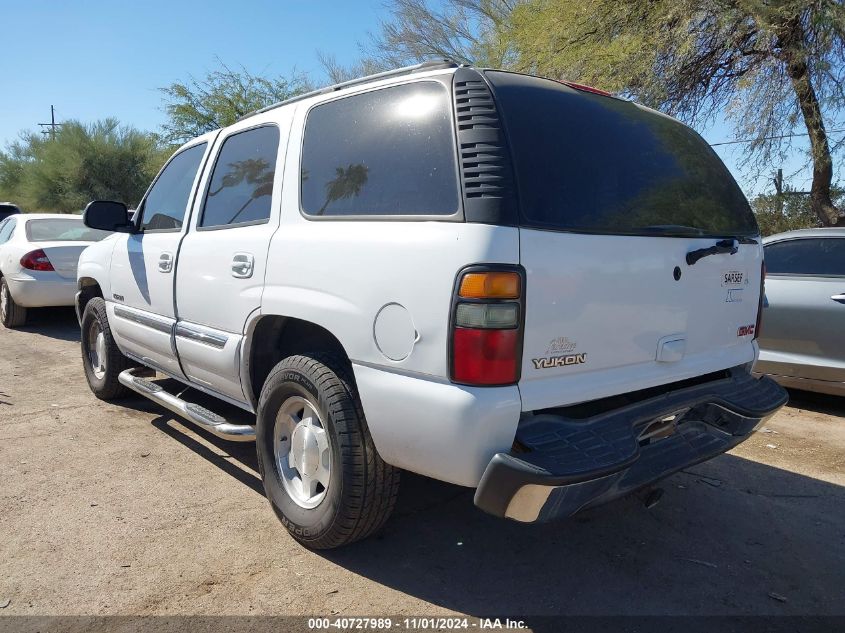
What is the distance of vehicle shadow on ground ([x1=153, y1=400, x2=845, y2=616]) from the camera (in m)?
2.78

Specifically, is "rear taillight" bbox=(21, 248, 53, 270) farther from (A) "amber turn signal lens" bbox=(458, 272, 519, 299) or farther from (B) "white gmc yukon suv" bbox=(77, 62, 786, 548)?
(A) "amber turn signal lens" bbox=(458, 272, 519, 299)

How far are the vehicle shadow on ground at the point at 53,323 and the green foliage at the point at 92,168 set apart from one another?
801 inches

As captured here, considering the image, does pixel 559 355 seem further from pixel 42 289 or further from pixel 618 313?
pixel 42 289

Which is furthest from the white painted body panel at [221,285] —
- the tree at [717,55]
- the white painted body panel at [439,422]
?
the tree at [717,55]

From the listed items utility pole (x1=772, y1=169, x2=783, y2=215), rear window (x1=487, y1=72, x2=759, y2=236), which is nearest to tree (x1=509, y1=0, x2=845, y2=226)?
utility pole (x1=772, y1=169, x2=783, y2=215)

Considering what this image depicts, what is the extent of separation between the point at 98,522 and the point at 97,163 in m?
29.7

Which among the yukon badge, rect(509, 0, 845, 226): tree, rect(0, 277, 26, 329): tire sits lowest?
rect(0, 277, 26, 329): tire

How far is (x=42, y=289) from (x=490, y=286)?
7769 millimetres

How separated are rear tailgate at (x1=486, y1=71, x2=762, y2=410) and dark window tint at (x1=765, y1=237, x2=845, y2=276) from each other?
2.61m

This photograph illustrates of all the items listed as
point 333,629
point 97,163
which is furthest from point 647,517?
point 97,163

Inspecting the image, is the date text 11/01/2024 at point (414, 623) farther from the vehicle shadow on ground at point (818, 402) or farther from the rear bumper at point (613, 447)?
the vehicle shadow on ground at point (818, 402)

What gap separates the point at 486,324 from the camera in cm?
233

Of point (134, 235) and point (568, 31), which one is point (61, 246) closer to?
point (134, 235)

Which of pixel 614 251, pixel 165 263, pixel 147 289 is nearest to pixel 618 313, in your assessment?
pixel 614 251
